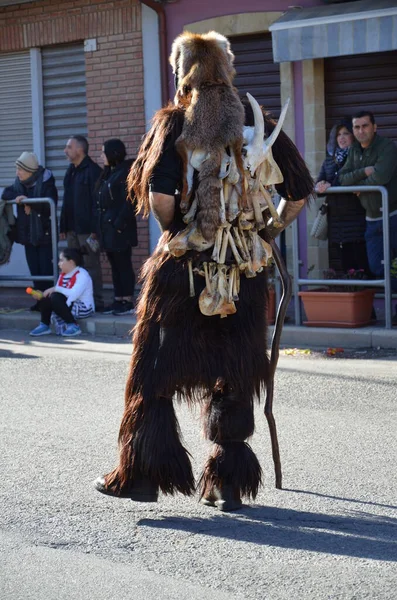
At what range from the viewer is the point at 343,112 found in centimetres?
1266

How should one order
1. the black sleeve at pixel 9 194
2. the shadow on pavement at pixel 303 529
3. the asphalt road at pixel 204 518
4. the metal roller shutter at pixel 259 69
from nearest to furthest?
the asphalt road at pixel 204 518 < the shadow on pavement at pixel 303 529 < the metal roller shutter at pixel 259 69 < the black sleeve at pixel 9 194

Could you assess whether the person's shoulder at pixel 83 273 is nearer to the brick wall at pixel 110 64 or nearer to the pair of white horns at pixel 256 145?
the brick wall at pixel 110 64

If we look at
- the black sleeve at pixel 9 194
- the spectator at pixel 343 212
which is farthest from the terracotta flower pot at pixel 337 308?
the black sleeve at pixel 9 194

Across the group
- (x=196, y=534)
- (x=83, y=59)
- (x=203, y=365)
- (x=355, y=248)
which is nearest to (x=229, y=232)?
(x=203, y=365)

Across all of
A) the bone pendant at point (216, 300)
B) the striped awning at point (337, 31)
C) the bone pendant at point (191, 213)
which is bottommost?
the bone pendant at point (216, 300)

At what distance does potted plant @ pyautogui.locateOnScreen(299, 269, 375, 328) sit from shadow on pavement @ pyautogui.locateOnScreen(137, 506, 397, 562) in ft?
17.8

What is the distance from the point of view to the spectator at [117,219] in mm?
12023

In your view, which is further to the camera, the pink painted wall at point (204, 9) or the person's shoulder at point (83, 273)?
the pink painted wall at point (204, 9)

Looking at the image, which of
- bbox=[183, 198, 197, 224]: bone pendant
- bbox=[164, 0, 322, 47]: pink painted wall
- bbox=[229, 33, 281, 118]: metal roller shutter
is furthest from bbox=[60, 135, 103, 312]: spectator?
bbox=[183, 198, 197, 224]: bone pendant

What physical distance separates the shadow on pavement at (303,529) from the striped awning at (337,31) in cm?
696

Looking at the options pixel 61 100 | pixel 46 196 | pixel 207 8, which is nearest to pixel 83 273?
pixel 46 196

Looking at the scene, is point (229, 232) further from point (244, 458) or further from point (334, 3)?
point (334, 3)

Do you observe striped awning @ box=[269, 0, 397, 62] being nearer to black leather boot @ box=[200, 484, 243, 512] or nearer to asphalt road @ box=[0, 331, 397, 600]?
asphalt road @ box=[0, 331, 397, 600]

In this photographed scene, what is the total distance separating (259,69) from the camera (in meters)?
13.2
